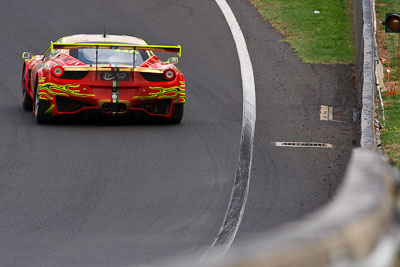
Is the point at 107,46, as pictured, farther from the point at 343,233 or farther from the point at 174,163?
the point at 343,233

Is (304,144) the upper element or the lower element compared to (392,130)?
lower

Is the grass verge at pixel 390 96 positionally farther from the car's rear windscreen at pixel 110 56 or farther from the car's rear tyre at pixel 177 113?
→ the car's rear windscreen at pixel 110 56

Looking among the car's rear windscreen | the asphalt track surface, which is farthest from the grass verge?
the car's rear windscreen

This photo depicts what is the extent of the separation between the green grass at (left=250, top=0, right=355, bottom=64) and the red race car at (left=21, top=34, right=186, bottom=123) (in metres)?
5.22

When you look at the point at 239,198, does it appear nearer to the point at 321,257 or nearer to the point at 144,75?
the point at 144,75

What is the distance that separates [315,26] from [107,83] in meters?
8.74

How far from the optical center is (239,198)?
10648mm

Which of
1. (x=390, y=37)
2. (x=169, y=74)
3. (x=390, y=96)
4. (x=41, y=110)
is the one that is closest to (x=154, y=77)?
(x=169, y=74)

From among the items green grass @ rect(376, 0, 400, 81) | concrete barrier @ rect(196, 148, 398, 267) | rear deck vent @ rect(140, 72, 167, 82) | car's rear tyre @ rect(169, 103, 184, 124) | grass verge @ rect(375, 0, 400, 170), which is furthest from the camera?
green grass @ rect(376, 0, 400, 81)

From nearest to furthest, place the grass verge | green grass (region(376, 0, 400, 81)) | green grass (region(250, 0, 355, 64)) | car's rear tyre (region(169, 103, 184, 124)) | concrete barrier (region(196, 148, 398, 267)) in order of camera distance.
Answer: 1. concrete barrier (region(196, 148, 398, 267))
2. the grass verge
3. car's rear tyre (region(169, 103, 184, 124))
4. green grass (region(250, 0, 355, 64))
5. green grass (region(376, 0, 400, 81))

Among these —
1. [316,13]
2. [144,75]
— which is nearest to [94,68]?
[144,75]

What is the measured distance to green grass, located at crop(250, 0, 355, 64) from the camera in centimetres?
1942

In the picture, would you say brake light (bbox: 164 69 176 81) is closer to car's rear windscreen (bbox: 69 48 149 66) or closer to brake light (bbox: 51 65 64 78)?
car's rear windscreen (bbox: 69 48 149 66)

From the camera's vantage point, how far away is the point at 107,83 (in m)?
14.0
